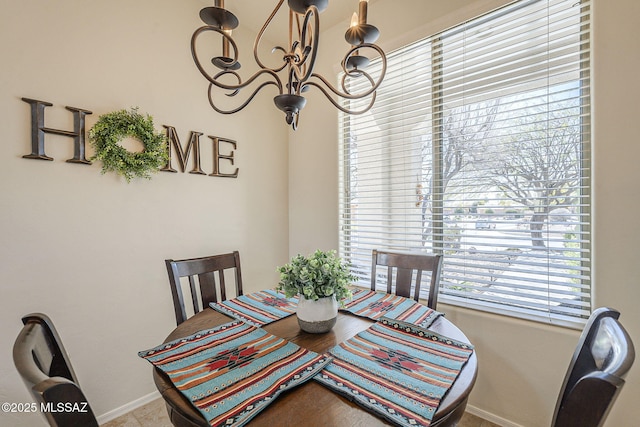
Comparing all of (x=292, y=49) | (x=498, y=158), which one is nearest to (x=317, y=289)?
(x=292, y=49)

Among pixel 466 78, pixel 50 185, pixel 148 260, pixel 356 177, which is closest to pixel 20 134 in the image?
pixel 50 185

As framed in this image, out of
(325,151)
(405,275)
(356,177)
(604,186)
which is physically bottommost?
(405,275)

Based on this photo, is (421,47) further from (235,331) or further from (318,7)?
(235,331)

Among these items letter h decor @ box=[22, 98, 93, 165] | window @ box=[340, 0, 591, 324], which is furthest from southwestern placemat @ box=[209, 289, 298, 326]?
letter h decor @ box=[22, 98, 93, 165]

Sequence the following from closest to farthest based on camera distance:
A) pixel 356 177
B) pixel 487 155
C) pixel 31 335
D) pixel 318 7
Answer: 1. pixel 31 335
2. pixel 318 7
3. pixel 487 155
4. pixel 356 177

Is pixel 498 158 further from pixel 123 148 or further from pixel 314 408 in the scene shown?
pixel 123 148

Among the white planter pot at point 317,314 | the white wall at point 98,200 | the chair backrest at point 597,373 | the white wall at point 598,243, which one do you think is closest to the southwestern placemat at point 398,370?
the white planter pot at point 317,314

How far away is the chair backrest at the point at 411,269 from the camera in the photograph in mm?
1605

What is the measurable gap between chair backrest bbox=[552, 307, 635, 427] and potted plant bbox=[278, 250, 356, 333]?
29.1 inches

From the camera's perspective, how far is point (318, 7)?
92 cm

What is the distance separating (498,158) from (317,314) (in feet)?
4.85

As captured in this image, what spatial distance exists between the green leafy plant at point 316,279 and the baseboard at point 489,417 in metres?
1.39

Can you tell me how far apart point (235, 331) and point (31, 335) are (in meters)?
0.64

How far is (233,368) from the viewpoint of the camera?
904 millimetres
